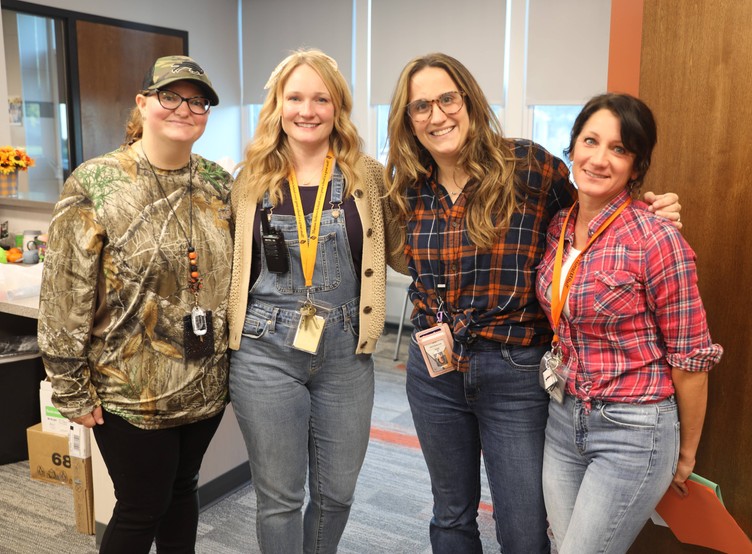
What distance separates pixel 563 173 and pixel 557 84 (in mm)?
3810

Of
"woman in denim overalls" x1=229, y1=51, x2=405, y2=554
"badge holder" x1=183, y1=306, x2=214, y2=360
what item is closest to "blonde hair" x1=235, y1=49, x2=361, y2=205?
"woman in denim overalls" x1=229, y1=51, x2=405, y2=554

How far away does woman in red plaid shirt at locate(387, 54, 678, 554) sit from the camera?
1.65m

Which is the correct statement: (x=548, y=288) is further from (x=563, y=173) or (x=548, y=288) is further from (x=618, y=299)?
(x=563, y=173)

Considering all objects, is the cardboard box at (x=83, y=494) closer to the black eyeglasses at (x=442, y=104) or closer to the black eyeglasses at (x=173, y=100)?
the black eyeglasses at (x=173, y=100)

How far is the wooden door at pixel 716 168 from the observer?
5.71 feet

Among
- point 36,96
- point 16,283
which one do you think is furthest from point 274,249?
point 36,96

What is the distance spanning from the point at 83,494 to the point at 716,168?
2427mm

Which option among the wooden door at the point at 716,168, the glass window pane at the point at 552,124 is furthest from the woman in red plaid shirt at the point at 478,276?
the glass window pane at the point at 552,124

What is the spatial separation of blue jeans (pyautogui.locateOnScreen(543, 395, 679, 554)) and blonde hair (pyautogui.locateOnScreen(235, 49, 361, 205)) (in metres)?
0.83

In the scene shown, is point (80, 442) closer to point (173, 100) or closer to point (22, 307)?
point (22, 307)

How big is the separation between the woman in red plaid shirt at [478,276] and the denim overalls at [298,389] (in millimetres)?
191

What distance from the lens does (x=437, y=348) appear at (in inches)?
65.8

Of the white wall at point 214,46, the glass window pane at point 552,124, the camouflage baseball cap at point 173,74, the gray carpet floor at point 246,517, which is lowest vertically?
the gray carpet floor at point 246,517

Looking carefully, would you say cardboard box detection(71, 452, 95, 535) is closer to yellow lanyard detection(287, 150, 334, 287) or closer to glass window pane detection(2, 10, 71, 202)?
yellow lanyard detection(287, 150, 334, 287)
